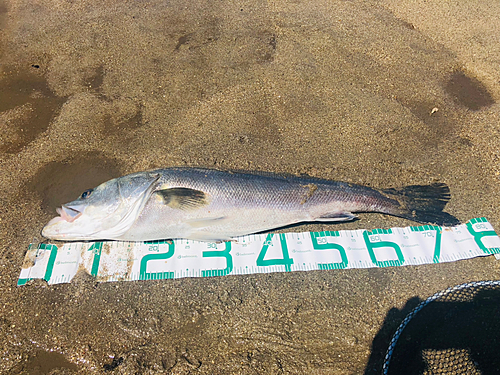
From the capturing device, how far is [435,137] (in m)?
4.94

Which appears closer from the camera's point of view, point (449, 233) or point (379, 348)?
point (379, 348)

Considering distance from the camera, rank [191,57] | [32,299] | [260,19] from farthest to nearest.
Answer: [260,19]
[191,57]
[32,299]

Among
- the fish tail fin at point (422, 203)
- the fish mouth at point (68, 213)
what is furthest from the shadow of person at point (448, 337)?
the fish mouth at point (68, 213)

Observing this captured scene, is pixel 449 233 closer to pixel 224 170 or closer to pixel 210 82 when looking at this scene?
pixel 224 170

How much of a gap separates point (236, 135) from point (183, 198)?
1587 mm

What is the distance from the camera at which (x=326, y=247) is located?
4.05 meters

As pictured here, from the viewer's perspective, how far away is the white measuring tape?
3.75 m

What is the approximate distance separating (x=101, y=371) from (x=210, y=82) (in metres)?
4.73

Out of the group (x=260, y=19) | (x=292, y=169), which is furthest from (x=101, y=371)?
(x=260, y=19)

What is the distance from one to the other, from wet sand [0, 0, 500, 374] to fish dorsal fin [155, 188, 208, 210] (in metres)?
0.77

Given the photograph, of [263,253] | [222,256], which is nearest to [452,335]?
[263,253]

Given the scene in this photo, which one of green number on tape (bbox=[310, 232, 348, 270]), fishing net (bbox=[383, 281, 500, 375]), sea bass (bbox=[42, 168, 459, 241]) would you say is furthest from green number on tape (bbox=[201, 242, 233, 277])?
fishing net (bbox=[383, 281, 500, 375])

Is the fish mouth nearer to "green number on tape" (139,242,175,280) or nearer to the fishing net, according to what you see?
"green number on tape" (139,242,175,280)

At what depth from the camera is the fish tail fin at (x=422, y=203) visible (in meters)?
4.12
